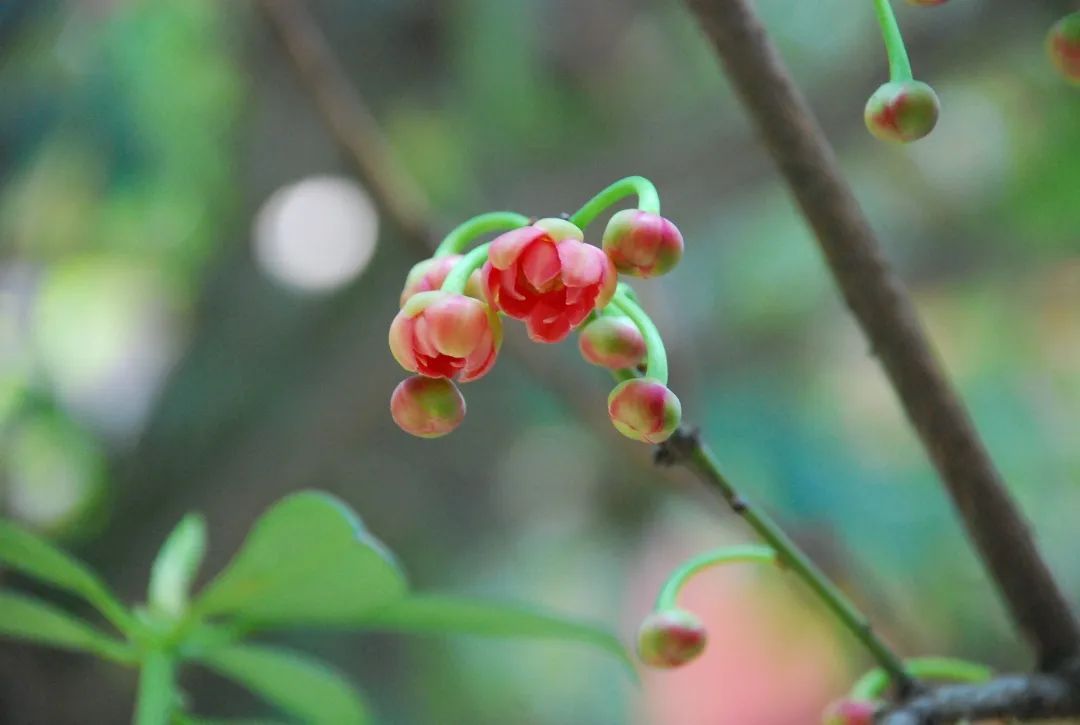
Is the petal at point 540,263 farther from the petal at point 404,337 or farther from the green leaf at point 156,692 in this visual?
the green leaf at point 156,692

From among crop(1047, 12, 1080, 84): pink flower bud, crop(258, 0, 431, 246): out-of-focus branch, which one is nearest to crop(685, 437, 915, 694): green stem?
crop(1047, 12, 1080, 84): pink flower bud

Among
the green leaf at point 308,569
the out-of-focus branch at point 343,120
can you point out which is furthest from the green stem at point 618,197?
the out-of-focus branch at point 343,120

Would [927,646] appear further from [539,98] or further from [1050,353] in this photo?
[539,98]

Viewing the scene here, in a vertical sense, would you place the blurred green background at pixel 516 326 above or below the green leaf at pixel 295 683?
above

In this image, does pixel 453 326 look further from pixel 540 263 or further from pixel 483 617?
pixel 483 617

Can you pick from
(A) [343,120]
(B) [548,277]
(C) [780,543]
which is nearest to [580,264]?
(B) [548,277]

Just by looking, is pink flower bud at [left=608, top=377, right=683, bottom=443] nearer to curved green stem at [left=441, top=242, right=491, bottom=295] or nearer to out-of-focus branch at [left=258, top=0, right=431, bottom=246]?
curved green stem at [left=441, top=242, right=491, bottom=295]
